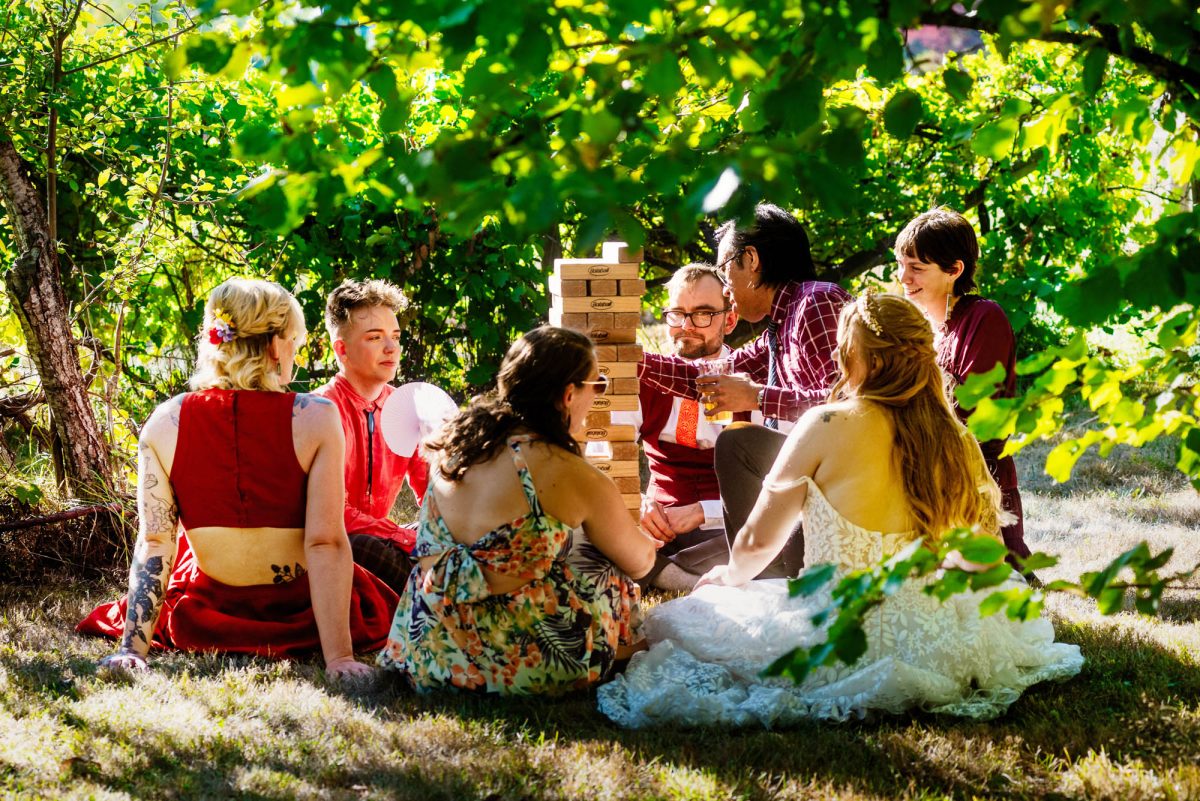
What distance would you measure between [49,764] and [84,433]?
101 inches

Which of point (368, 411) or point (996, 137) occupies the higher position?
point (996, 137)

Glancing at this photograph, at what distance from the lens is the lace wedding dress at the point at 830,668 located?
11.5 ft

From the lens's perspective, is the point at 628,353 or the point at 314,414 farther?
the point at 628,353

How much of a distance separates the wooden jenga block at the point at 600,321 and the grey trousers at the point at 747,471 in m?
0.60

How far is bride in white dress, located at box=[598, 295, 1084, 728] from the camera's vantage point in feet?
11.6

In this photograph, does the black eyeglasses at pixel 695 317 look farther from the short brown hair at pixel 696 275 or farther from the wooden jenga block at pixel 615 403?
the wooden jenga block at pixel 615 403

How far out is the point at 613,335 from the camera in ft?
14.6

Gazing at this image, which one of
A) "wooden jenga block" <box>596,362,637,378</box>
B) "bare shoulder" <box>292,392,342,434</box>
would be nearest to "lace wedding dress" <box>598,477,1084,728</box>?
"wooden jenga block" <box>596,362,637,378</box>

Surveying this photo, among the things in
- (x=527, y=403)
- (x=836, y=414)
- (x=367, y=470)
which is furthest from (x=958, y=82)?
(x=367, y=470)

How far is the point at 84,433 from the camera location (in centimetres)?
539

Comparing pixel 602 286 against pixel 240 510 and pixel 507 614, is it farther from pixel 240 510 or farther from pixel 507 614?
pixel 240 510

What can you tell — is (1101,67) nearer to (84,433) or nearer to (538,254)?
(84,433)

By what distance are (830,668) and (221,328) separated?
88.9 inches

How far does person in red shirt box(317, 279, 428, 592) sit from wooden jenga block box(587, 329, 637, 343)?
86cm
